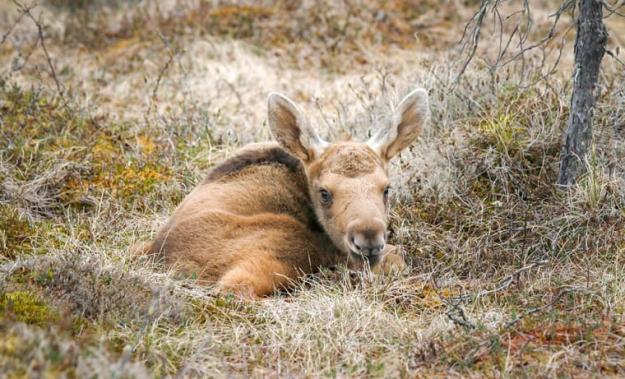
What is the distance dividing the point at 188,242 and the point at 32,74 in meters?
6.93

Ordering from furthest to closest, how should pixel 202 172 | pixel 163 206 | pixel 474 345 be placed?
pixel 202 172 → pixel 163 206 → pixel 474 345

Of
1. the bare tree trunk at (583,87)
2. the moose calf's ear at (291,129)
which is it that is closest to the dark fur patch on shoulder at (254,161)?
the moose calf's ear at (291,129)

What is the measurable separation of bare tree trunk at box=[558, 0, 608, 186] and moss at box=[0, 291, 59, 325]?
472 centimetres

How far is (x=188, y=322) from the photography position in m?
6.04

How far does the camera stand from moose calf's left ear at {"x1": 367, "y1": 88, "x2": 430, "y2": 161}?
24.9 feet

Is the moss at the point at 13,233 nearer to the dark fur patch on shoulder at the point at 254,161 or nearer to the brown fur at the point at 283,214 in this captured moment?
the brown fur at the point at 283,214

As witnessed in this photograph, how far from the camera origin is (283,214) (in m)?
7.31

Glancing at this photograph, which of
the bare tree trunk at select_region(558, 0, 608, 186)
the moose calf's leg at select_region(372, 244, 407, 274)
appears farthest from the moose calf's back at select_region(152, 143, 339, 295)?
the bare tree trunk at select_region(558, 0, 608, 186)

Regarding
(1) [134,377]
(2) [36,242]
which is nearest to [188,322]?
(1) [134,377]

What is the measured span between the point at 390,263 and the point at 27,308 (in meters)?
2.97

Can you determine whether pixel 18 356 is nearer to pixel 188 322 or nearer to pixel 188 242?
pixel 188 322

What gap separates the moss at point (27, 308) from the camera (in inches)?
218

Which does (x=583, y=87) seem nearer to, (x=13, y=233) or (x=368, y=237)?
(x=368, y=237)

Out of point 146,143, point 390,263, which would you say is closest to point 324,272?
point 390,263
